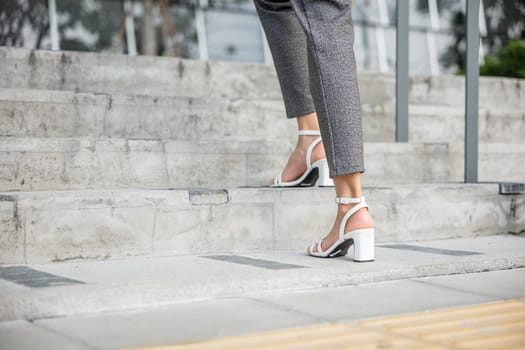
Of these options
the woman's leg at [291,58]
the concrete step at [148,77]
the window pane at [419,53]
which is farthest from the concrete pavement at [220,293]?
the window pane at [419,53]

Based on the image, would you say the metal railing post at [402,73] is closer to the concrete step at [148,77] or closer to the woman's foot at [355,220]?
the concrete step at [148,77]

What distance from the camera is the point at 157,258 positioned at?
2.36 m

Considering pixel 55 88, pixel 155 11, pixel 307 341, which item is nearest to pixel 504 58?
pixel 155 11

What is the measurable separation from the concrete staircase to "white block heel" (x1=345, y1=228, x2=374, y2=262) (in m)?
0.36

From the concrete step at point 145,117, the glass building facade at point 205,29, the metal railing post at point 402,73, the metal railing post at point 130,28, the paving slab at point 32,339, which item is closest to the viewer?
the paving slab at point 32,339

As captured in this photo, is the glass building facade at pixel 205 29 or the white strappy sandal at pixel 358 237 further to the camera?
the glass building facade at pixel 205 29

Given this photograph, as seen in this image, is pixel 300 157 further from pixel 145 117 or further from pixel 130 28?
pixel 130 28

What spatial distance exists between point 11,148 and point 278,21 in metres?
0.94

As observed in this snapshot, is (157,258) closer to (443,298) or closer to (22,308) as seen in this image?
(22,308)

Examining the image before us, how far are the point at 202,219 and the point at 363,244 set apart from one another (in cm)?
51

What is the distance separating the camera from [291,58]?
2.58 meters

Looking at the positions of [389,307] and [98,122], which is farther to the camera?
[98,122]

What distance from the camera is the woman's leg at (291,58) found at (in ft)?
8.39

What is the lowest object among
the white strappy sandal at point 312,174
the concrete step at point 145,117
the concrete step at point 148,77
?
the white strappy sandal at point 312,174
